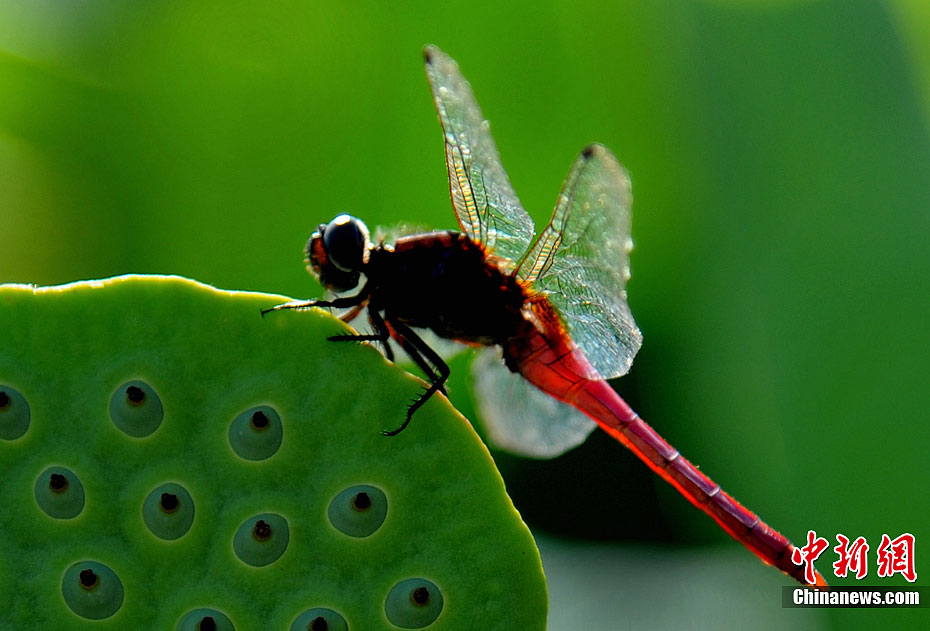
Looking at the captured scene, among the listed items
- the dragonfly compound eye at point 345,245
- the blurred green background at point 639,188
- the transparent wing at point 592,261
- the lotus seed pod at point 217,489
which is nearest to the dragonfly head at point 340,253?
the dragonfly compound eye at point 345,245

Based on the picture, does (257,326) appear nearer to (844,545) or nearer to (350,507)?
(350,507)

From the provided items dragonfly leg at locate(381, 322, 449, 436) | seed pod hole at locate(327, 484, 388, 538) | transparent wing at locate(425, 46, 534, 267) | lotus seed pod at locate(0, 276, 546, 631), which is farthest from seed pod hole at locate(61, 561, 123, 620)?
transparent wing at locate(425, 46, 534, 267)

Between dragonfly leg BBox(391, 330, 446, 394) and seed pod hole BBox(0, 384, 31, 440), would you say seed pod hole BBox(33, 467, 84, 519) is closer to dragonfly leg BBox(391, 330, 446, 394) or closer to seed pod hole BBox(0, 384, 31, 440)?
seed pod hole BBox(0, 384, 31, 440)

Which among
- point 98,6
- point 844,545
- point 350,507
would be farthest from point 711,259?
point 350,507

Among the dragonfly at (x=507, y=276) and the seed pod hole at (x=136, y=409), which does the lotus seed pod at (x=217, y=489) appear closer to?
the seed pod hole at (x=136, y=409)

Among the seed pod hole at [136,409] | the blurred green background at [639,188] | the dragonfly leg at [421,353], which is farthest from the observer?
the blurred green background at [639,188]

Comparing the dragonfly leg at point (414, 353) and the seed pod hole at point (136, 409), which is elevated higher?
the seed pod hole at point (136, 409)
